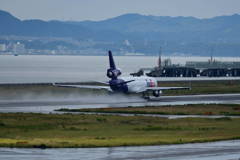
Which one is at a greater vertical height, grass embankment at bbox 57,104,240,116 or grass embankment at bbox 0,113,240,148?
grass embankment at bbox 0,113,240,148

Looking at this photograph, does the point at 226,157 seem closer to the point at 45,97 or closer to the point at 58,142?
the point at 58,142

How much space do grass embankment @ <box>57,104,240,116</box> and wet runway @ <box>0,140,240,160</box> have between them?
1116 inches

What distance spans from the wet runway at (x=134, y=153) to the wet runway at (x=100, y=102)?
1189 inches

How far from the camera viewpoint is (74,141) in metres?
48.6

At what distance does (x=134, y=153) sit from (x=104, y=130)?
46.3 feet

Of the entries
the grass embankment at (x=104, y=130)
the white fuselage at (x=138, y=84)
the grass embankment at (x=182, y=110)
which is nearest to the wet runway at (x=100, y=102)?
the white fuselage at (x=138, y=84)

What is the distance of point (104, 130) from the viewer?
57562 mm

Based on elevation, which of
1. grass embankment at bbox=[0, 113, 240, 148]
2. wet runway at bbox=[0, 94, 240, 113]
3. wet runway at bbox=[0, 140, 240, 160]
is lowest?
wet runway at bbox=[0, 94, 240, 113]

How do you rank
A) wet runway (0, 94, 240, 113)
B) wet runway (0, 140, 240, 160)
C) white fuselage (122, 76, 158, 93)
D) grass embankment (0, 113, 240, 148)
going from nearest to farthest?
1. wet runway (0, 140, 240, 160)
2. grass embankment (0, 113, 240, 148)
3. wet runway (0, 94, 240, 113)
4. white fuselage (122, 76, 158, 93)

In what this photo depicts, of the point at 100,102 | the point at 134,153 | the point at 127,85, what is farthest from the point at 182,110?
the point at 134,153

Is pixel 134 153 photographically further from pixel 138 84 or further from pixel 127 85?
pixel 138 84

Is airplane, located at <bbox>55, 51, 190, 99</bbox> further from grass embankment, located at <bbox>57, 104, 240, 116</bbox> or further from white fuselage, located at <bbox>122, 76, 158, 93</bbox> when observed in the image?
grass embankment, located at <bbox>57, 104, 240, 116</bbox>

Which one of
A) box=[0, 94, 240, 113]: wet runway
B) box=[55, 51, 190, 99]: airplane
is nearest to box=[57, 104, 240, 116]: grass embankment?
box=[0, 94, 240, 113]: wet runway

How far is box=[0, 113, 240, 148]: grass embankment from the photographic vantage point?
160 ft
